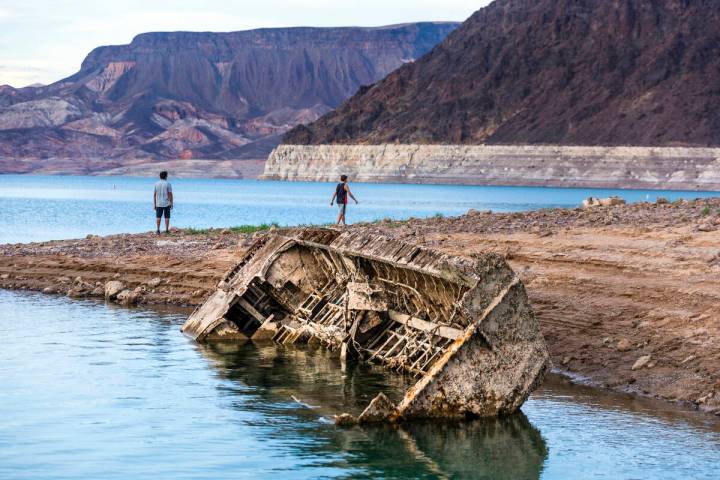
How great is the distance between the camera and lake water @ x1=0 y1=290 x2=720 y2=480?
11664 mm

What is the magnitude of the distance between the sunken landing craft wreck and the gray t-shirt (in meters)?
9.26

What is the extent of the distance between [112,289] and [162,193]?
5452 mm

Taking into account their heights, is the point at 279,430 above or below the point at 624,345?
below

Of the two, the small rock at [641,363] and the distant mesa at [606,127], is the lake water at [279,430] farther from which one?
the distant mesa at [606,127]

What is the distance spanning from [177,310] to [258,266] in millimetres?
4796

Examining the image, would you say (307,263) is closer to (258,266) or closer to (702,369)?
(258,266)

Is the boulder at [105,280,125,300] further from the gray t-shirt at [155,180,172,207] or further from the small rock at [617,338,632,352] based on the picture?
the small rock at [617,338,632,352]

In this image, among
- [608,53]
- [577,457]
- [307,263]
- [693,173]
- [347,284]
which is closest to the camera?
[577,457]

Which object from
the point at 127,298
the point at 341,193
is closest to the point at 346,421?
the point at 127,298

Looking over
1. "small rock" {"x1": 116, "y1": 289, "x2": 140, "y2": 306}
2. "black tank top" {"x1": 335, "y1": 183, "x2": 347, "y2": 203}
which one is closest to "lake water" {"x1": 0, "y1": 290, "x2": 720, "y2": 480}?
"small rock" {"x1": 116, "y1": 289, "x2": 140, "y2": 306}

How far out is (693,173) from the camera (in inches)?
6545

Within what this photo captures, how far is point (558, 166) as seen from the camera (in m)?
179

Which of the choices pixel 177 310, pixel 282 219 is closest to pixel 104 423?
pixel 177 310

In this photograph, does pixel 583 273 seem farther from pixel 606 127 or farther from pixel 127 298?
pixel 606 127
